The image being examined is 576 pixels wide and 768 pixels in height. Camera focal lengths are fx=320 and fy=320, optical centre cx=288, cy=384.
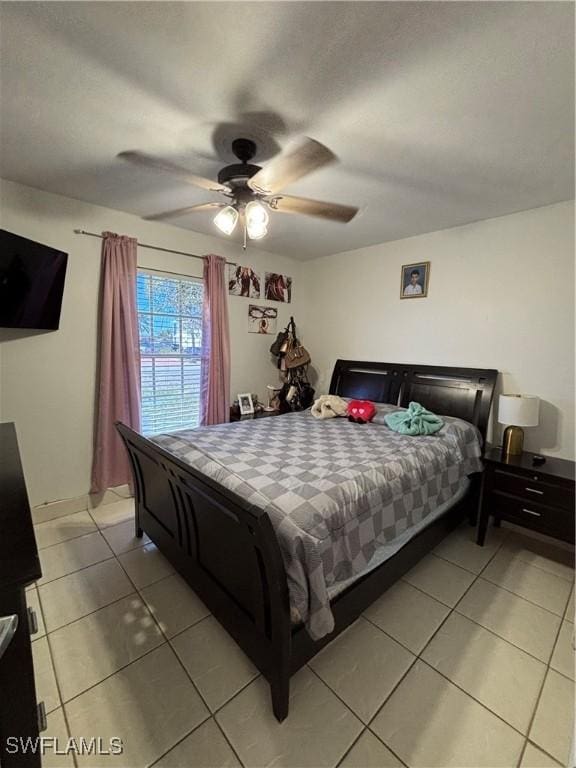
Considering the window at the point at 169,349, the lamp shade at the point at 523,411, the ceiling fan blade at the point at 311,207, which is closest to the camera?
the ceiling fan blade at the point at 311,207

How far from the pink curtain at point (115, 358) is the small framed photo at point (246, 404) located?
110 cm

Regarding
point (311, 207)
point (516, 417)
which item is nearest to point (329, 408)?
point (516, 417)

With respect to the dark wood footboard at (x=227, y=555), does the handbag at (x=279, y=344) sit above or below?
above

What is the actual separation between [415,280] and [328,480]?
2402 mm

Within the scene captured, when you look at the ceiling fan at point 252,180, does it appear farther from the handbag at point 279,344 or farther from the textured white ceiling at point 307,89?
the handbag at point 279,344

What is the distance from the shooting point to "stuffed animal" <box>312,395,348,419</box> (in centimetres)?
302

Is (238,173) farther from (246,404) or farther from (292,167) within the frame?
(246,404)

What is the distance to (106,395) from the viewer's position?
8.79ft

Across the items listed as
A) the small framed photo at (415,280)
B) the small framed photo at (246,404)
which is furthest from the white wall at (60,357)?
the small framed photo at (415,280)

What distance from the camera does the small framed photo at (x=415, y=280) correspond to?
3.07 m

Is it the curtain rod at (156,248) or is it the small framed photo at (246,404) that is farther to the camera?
the small framed photo at (246,404)

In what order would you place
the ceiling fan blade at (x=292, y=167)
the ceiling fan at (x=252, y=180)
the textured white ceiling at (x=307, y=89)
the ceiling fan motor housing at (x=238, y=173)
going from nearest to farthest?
1. the textured white ceiling at (x=307, y=89)
2. the ceiling fan blade at (x=292, y=167)
3. the ceiling fan at (x=252, y=180)
4. the ceiling fan motor housing at (x=238, y=173)

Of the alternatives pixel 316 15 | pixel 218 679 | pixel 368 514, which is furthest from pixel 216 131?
pixel 218 679

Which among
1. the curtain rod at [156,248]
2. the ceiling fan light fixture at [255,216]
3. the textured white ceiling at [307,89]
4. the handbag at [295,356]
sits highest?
the textured white ceiling at [307,89]
